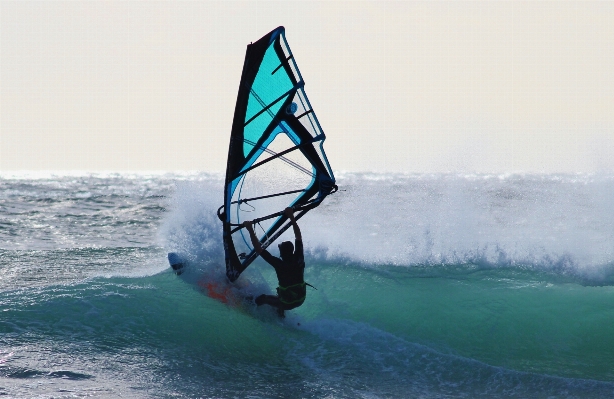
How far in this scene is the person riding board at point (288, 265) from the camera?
6.34 meters

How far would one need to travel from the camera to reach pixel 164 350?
237 inches

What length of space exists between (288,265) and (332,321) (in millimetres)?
1099

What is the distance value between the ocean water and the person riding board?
441mm

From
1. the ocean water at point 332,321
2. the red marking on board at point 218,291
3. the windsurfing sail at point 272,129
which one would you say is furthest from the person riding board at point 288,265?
the red marking on board at point 218,291

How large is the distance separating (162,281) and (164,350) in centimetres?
220

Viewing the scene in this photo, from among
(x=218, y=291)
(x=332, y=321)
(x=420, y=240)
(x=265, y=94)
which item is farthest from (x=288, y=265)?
(x=420, y=240)

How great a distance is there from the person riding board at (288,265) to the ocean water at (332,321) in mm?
441

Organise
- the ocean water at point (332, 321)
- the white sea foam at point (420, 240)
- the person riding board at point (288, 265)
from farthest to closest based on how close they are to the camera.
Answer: the white sea foam at point (420, 240) → the person riding board at point (288, 265) → the ocean water at point (332, 321)

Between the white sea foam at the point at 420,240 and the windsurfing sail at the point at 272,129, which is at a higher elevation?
the windsurfing sail at the point at 272,129

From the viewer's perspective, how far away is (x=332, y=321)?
7066 mm

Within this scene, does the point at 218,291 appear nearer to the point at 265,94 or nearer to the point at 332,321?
the point at 332,321

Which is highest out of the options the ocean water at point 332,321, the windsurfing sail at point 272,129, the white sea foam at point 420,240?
the windsurfing sail at point 272,129

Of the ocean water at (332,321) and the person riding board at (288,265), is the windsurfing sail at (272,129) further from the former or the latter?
the ocean water at (332,321)

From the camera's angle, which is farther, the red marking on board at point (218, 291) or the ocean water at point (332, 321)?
the red marking on board at point (218, 291)
